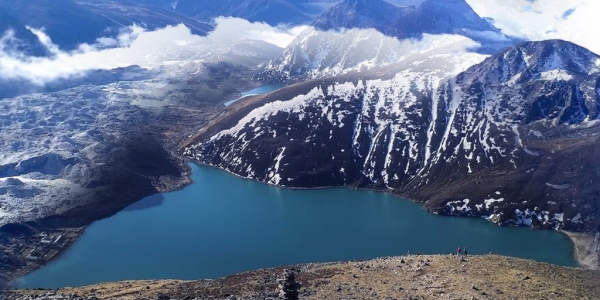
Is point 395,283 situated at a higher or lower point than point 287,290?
lower

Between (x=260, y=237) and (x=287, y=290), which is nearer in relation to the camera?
(x=287, y=290)

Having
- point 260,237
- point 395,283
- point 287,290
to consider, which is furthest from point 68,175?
point 287,290

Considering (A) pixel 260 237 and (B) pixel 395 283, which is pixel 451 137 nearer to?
(A) pixel 260 237

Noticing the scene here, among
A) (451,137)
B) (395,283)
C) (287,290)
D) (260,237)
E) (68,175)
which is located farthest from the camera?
(451,137)

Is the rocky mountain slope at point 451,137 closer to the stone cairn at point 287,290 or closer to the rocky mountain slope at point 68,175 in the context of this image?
the rocky mountain slope at point 68,175

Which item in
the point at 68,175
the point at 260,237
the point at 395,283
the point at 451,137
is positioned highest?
the point at 451,137

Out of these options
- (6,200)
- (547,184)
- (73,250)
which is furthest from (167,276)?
(547,184)
